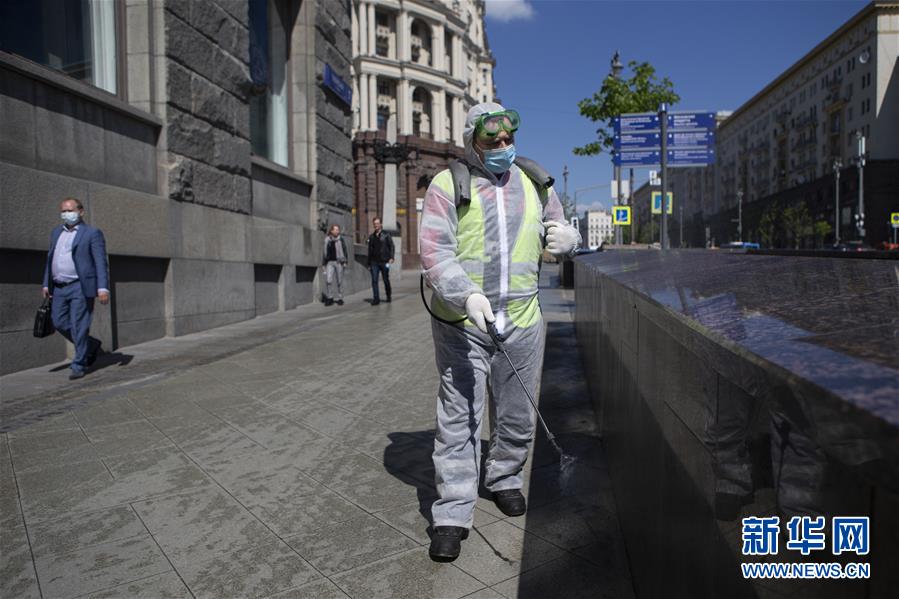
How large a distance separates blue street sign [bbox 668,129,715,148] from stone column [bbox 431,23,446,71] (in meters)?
35.9

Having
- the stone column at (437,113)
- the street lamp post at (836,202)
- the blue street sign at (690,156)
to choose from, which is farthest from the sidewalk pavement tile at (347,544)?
the street lamp post at (836,202)

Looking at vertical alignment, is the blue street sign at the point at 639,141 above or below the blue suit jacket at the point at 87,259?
above

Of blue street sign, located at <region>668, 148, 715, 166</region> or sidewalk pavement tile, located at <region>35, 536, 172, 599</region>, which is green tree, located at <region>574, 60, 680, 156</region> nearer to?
blue street sign, located at <region>668, 148, 715, 166</region>

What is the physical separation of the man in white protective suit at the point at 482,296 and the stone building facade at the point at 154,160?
Answer: 17.6 ft

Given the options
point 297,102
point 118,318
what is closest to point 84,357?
point 118,318

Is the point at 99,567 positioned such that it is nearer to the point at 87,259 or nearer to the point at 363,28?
the point at 87,259

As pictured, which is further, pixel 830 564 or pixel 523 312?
pixel 523 312

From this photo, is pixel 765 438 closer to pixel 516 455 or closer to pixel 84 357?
pixel 516 455

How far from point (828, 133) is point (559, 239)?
76.1 meters

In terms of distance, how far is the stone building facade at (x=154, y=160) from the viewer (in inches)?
268

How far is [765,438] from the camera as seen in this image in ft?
3.49

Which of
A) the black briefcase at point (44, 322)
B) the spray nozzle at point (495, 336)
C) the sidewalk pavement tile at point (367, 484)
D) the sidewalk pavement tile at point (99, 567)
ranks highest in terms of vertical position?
the spray nozzle at point (495, 336)

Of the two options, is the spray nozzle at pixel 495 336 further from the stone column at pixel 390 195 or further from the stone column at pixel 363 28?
the stone column at pixel 363 28

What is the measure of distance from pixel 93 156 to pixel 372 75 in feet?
152
